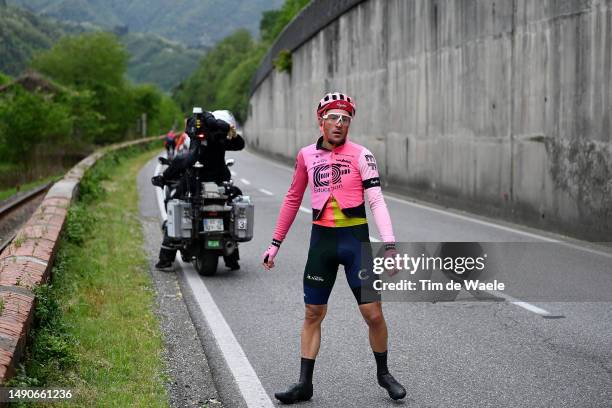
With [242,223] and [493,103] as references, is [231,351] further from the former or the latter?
[493,103]

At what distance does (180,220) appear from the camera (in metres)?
10.2

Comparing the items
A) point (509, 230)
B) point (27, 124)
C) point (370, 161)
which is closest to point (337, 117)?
point (370, 161)

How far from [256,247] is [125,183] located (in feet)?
46.5

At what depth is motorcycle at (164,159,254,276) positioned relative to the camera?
10.3 meters

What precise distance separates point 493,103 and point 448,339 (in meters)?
10.0

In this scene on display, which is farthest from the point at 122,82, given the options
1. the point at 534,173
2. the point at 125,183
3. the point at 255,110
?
the point at 534,173

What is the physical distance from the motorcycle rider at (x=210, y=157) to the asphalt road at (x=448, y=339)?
328 millimetres

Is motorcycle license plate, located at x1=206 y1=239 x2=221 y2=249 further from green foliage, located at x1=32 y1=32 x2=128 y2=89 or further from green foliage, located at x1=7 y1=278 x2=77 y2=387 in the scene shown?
green foliage, located at x1=32 y1=32 x2=128 y2=89

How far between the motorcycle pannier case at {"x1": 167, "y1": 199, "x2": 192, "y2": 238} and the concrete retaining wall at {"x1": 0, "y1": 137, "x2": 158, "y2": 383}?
1.33m

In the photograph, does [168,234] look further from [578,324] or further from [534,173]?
[534,173]

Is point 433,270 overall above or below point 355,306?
above

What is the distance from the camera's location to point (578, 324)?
7441mm

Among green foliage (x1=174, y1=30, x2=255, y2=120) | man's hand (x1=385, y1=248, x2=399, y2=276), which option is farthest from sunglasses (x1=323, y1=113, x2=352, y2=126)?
green foliage (x1=174, y1=30, x2=255, y2=120)

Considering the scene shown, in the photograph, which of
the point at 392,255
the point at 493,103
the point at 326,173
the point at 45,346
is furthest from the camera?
the point at 493,103
